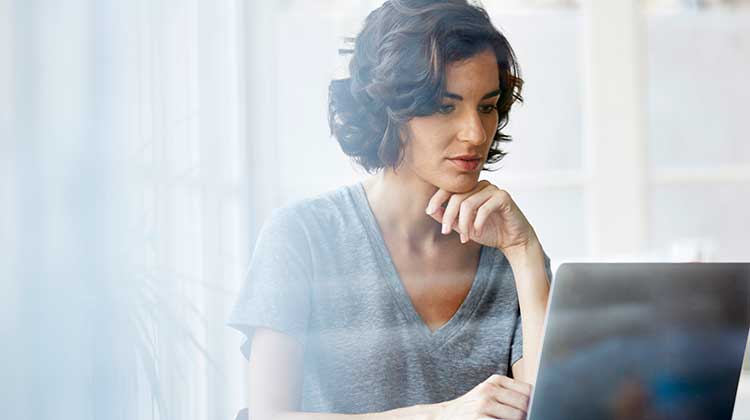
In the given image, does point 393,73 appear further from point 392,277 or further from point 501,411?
point 501,411

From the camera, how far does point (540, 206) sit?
1.84m

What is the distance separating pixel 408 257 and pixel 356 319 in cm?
14

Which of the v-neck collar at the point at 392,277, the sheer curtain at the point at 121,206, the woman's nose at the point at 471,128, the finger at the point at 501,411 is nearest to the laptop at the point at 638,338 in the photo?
the finger at the point at 501,411

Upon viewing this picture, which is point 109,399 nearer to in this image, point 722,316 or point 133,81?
point 133,81

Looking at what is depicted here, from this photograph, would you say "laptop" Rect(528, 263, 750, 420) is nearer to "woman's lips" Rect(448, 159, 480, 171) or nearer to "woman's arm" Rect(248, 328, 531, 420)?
"woman's arm" Rect(248, 328, 531, 420)

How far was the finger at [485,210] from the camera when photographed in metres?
1.64

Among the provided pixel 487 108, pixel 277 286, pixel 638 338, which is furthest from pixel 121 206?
pixel 638 338

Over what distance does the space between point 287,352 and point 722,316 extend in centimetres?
72

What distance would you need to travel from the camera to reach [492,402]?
1604mm

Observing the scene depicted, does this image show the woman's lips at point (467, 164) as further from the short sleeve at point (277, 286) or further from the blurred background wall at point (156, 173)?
the short sleeve at point (277, 286)

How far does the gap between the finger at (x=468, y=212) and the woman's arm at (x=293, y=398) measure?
0.92ft

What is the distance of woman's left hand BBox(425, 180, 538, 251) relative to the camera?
163cm

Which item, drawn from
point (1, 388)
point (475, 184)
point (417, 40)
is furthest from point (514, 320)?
point (1, 388)

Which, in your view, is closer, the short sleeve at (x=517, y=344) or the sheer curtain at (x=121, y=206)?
the sheer curtain at (x=121, y=206)
